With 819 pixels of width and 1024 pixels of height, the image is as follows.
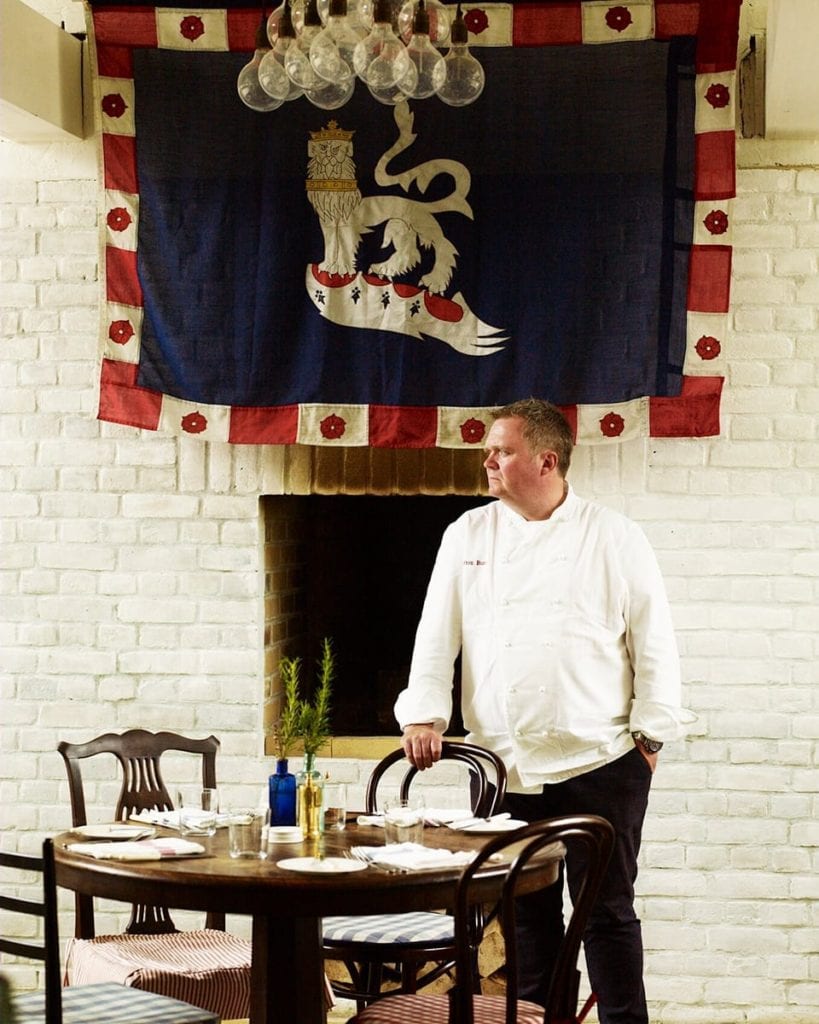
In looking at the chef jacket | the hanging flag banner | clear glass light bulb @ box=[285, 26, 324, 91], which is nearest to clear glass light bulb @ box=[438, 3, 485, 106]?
clear glass light bulb @ box=[285, 26, 324, 91]

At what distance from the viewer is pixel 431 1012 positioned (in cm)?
277

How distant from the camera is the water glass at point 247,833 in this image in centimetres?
288

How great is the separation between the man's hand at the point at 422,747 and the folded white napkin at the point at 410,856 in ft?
2.06

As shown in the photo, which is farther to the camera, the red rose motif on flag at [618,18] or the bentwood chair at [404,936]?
the red rose motif on flag at [618,18]

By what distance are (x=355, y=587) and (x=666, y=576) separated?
1.23 meters

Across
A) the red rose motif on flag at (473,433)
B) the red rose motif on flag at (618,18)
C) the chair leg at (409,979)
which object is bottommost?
the chair leg at (409,979)

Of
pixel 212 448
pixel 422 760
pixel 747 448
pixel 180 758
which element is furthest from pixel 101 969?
pixel 747 448

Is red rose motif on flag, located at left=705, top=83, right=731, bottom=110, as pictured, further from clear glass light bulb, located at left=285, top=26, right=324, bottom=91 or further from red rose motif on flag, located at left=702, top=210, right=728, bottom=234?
clear glass light bulb, located at left=285, top=26, right=324, bottom=91

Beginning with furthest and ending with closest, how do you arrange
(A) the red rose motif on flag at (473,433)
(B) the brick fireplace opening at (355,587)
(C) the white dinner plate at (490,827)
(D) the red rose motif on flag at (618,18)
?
(B) the brick fireplace opening at (355,587) → (A) the red rose motif on flag at (473,433) → (D) the red rose motif on flag at (618,18) → (C) the white dinner plate at (490,827)

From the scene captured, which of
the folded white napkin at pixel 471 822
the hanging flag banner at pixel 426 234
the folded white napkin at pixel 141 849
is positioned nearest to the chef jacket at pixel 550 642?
the folded white napkin at pixel 471 822

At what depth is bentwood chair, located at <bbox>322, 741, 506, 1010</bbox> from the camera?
3172 mm

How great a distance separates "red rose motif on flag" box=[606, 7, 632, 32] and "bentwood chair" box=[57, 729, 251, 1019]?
7.81ft

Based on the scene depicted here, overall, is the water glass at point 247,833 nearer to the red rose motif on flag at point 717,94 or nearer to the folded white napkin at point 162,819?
the folded white napkin at point 162,819

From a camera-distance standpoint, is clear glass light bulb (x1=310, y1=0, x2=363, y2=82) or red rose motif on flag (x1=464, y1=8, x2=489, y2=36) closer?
clear glass light bulb (x1=310, y1=0, x2=363, y2=82)
